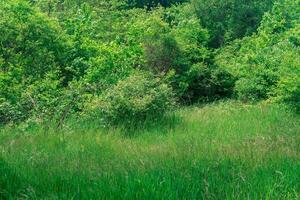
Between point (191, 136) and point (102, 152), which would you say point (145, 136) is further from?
point (102, 152)

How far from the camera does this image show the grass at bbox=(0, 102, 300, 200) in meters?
5.14

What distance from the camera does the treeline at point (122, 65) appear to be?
1186 cm

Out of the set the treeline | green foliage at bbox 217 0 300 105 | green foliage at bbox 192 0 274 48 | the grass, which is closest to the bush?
the treeline

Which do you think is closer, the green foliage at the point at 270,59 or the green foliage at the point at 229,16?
the green foliage at the point at 270,59

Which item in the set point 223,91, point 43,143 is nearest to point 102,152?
point 43,143

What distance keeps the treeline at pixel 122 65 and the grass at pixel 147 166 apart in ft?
7.01

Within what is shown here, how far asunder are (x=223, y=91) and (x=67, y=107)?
900 cm

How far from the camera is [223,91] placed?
19.1 metres

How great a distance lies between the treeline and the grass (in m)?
2.14

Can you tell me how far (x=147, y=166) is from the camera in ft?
20.1

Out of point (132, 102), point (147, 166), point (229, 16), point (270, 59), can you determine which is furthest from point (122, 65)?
point (229, 16)

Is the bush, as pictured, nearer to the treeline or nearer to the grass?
the treeline

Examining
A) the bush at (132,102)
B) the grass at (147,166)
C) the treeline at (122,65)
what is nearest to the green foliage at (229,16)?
the treeline at (122,65)

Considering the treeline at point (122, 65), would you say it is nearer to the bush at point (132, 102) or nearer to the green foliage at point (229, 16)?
the bush at point (132, 102)
